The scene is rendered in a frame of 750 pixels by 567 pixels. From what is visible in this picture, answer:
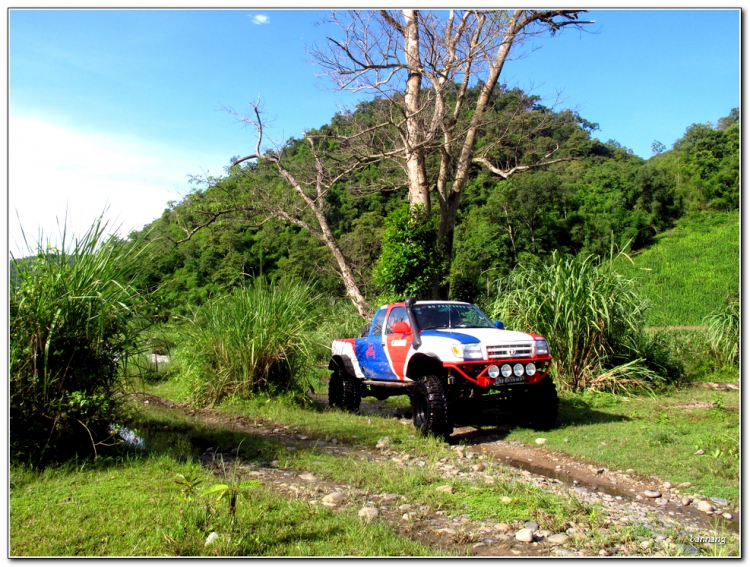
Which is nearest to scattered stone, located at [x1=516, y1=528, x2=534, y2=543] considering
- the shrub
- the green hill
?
the shrub

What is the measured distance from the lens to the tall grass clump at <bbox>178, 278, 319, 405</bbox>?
9711 mm

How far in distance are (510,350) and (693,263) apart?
1595 inches

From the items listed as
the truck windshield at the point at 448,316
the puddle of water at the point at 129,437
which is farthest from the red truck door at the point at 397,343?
the puddle of water at the point at 129,437

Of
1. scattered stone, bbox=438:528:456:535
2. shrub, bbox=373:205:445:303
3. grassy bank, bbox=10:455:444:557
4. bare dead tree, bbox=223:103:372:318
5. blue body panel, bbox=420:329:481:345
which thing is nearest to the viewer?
grassy bank, bbox=10:455:444:557

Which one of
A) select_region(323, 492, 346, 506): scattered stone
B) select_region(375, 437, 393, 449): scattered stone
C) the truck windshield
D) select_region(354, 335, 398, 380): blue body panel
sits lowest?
select_region(375, 437, 393, 449): scattered stone

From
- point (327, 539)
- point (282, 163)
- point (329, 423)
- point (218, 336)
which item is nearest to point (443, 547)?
point (327, 539)

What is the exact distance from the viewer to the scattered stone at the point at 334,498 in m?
4.93

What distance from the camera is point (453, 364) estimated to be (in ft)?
23.9

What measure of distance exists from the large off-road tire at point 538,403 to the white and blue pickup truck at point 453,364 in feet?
0.04

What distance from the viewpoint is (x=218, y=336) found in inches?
385

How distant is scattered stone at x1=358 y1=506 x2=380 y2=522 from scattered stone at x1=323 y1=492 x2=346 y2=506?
0.32m

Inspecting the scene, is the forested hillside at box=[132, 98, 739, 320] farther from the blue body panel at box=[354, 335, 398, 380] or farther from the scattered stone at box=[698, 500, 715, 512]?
the scattered stone at box=[698, 500, 715, 512]

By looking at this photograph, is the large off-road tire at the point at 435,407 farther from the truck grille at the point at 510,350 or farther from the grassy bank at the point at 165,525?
the grassy bank at the point at 165,525

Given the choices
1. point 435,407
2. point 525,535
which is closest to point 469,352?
point 435,407
